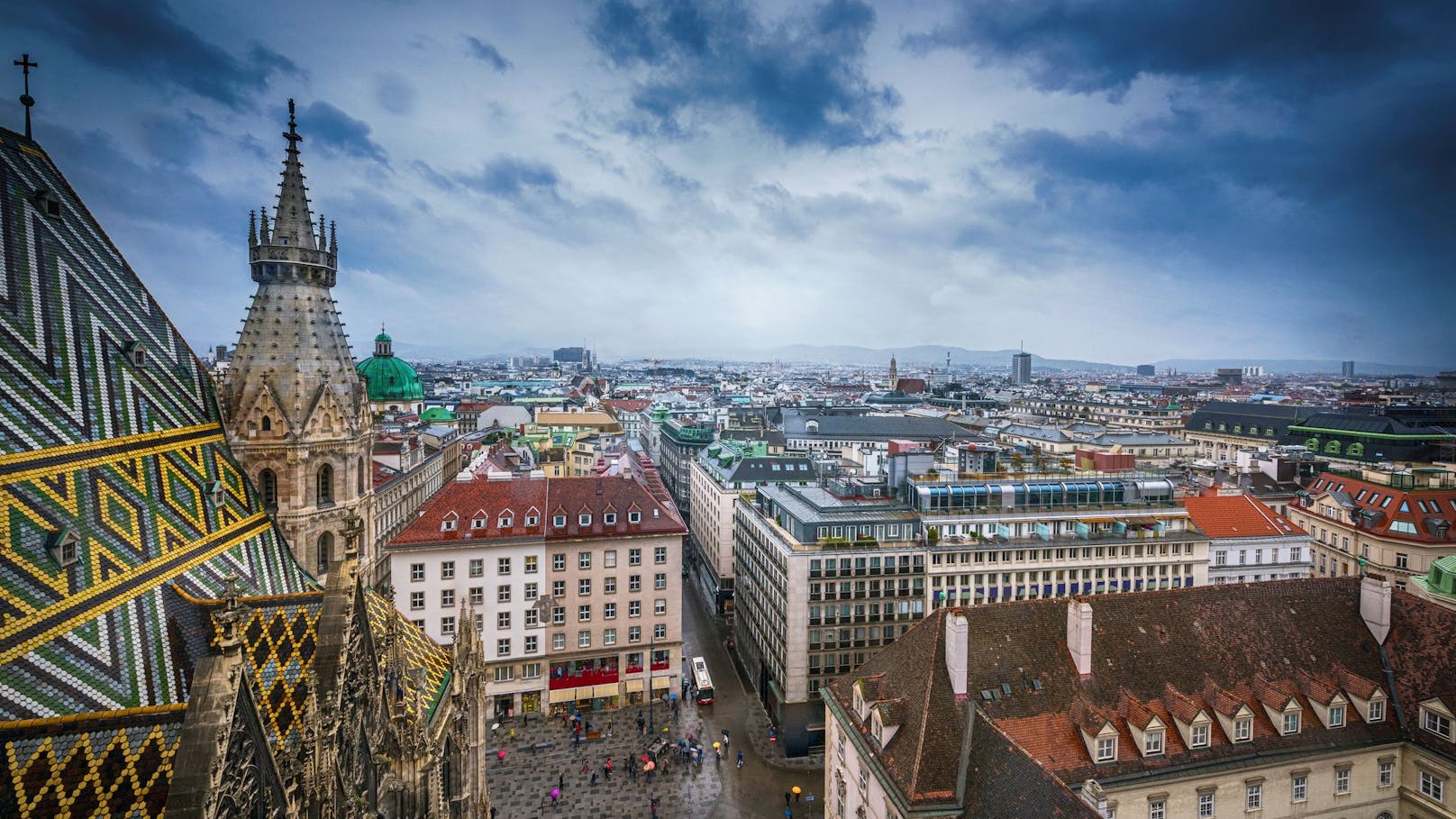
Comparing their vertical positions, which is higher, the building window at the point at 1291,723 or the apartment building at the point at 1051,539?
the apartment building at the point at 1051,539

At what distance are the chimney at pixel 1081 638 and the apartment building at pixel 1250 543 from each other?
40.3 metres

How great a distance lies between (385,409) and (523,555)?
4231 inches

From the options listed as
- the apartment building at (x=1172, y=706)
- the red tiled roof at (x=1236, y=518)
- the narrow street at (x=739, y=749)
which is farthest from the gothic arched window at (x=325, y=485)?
the red tiled roof at (x=1236, y=518)

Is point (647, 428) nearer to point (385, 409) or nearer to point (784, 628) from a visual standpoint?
point (385, 409)

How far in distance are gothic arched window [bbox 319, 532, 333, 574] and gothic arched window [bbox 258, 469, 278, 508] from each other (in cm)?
253

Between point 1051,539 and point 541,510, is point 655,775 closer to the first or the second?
point 541,510

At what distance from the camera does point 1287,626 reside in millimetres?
35469

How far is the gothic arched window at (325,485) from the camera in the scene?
108 ft

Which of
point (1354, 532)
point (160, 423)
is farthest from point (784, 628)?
point (1354, 532)

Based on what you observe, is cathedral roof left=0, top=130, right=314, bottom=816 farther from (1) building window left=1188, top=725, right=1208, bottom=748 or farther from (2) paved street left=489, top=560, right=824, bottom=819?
(1) building window left=1188, top=725, right=1208, bottom=748

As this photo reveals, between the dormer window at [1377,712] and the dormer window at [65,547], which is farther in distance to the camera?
the dormer window at [1377,712]

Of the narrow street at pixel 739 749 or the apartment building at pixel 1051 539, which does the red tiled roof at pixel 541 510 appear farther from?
the apartment building at pixel 1051 539

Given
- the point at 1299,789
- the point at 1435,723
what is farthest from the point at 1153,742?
the point at 1435,723

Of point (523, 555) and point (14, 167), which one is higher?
point (14, 167)
